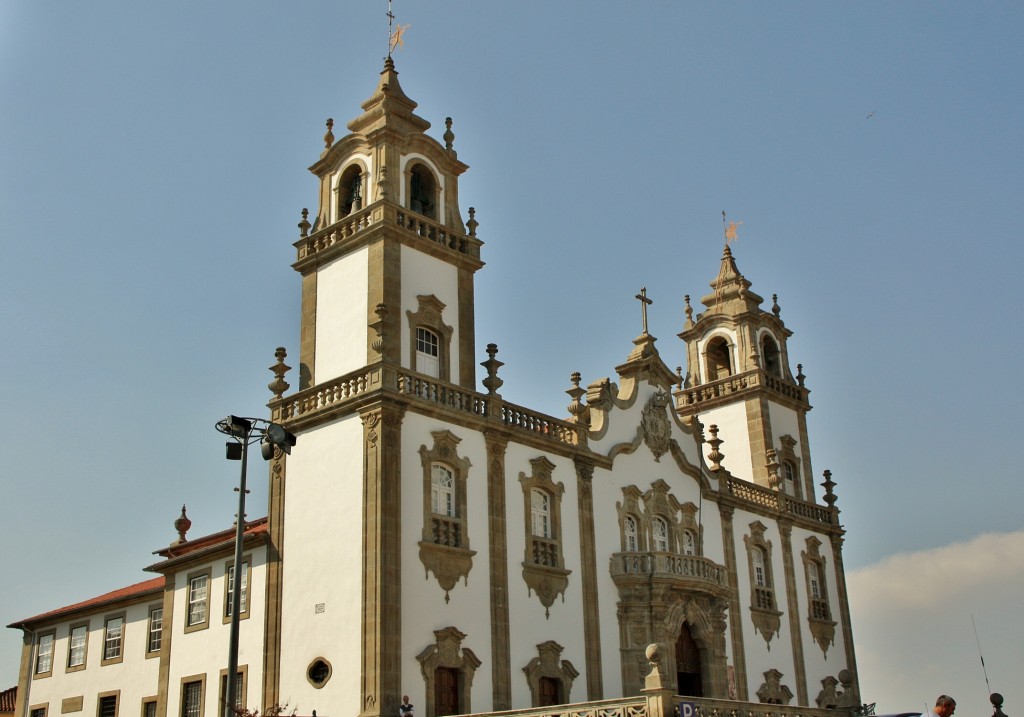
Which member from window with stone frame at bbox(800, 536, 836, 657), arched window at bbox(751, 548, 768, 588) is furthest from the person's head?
window with stone frame at bbox(800, 536, 836, 657)

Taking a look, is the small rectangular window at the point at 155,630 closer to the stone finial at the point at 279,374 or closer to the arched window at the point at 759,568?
the stone finial at the point at 279,374

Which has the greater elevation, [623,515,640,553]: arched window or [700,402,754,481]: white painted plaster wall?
[700,402,754,481]: white painted plaster wall

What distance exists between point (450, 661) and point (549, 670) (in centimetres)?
365

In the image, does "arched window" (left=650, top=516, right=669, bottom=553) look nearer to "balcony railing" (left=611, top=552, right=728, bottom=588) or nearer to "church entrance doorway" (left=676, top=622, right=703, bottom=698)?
"balcony railing" (left=611, top=552, right=728, bottom=588)

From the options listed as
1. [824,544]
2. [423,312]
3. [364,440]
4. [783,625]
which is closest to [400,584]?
[364,440]

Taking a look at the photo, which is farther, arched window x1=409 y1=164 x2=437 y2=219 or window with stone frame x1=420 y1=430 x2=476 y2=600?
arched window x1=409 y1=164 x2=437 y2=219

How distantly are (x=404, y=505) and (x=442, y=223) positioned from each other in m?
9.09

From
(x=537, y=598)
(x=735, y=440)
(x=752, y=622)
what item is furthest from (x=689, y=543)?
(x=735, y=440)

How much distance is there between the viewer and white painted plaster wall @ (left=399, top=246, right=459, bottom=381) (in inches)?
1201

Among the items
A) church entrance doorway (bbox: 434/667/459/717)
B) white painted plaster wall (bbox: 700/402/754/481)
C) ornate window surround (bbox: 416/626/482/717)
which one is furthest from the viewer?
white painted plaster wall (bbox: 700/402/754/481)

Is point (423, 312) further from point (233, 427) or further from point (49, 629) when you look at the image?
point (49, 629)

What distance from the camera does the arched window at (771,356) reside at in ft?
154

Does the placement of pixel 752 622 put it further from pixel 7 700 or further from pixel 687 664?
pixel 7 700

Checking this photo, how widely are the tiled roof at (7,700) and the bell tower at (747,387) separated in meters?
29.5
